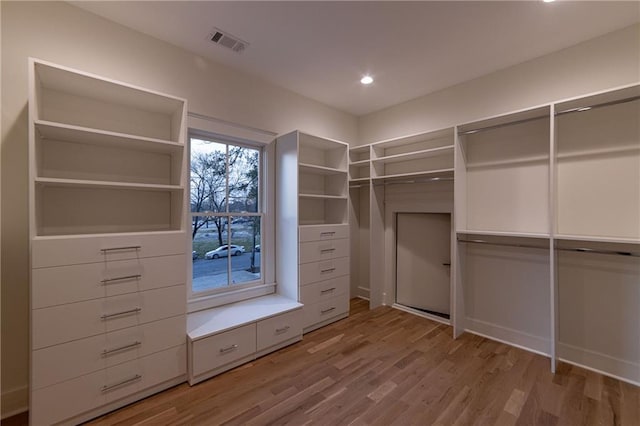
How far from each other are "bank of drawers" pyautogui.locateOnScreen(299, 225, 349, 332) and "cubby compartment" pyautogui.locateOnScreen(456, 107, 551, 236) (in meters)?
1.43

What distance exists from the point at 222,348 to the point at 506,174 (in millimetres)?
3279

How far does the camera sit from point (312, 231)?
3092 mm

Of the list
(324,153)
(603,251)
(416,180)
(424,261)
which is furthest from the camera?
(324,153)

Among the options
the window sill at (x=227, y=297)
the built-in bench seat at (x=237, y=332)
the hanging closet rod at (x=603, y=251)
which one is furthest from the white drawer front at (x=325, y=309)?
the hanging closet rod at (x=603, y=251)

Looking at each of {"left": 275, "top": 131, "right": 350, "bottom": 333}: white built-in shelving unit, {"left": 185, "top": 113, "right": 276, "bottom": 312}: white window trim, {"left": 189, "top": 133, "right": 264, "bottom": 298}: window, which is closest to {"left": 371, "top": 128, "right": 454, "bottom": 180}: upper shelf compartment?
{"left": 275, "top": 131, "right": 350, "bottom": 333}: white built-in shelving unit

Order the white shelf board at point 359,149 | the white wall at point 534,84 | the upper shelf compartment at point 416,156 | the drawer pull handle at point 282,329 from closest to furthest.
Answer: the white wall at point 534,84
the drawer pull handle at point 282,329
the upper shelf compartment at point 416,156
the white shelf board at point 359,149

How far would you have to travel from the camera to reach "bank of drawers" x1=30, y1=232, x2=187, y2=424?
162 cm

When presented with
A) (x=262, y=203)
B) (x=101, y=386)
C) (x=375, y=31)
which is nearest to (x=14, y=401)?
(x=101, y=386)

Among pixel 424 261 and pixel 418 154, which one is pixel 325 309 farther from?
pixel 418 154

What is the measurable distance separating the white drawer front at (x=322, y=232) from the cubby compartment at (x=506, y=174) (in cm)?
135

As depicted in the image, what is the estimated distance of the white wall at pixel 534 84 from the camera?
2237 millimetres

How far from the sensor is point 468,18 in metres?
2.10

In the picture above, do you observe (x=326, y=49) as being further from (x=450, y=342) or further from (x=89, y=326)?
(x=450, y=342)

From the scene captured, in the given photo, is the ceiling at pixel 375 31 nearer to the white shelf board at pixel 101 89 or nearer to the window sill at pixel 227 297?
the white shelf board at pixel 101 89
